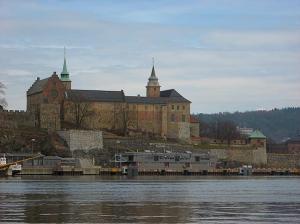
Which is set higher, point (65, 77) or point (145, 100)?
point (65, 77)

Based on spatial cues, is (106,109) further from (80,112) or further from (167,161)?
(167,161)

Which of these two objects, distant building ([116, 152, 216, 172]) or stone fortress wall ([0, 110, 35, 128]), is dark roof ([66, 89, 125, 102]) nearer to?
stone fortress wall ([0, 110, 35, 128])

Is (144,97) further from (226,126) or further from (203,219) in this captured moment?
(203,219)

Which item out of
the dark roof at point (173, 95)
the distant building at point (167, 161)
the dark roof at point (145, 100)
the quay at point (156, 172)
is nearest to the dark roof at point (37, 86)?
the dark roof at point (145, 100)

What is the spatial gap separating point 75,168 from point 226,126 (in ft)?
258

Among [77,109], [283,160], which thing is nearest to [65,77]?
[77,109]

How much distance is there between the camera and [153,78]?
18025cm

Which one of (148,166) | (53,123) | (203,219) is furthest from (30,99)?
(203,219)

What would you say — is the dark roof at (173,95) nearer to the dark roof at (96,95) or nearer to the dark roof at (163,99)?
the dark roof at (163,99)

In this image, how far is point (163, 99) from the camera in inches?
6521

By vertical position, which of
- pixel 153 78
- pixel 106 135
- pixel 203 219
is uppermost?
pixel 153 78

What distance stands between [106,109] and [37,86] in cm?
1449

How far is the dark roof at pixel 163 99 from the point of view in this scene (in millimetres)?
163000

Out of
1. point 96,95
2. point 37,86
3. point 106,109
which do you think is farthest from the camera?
point 96,95
